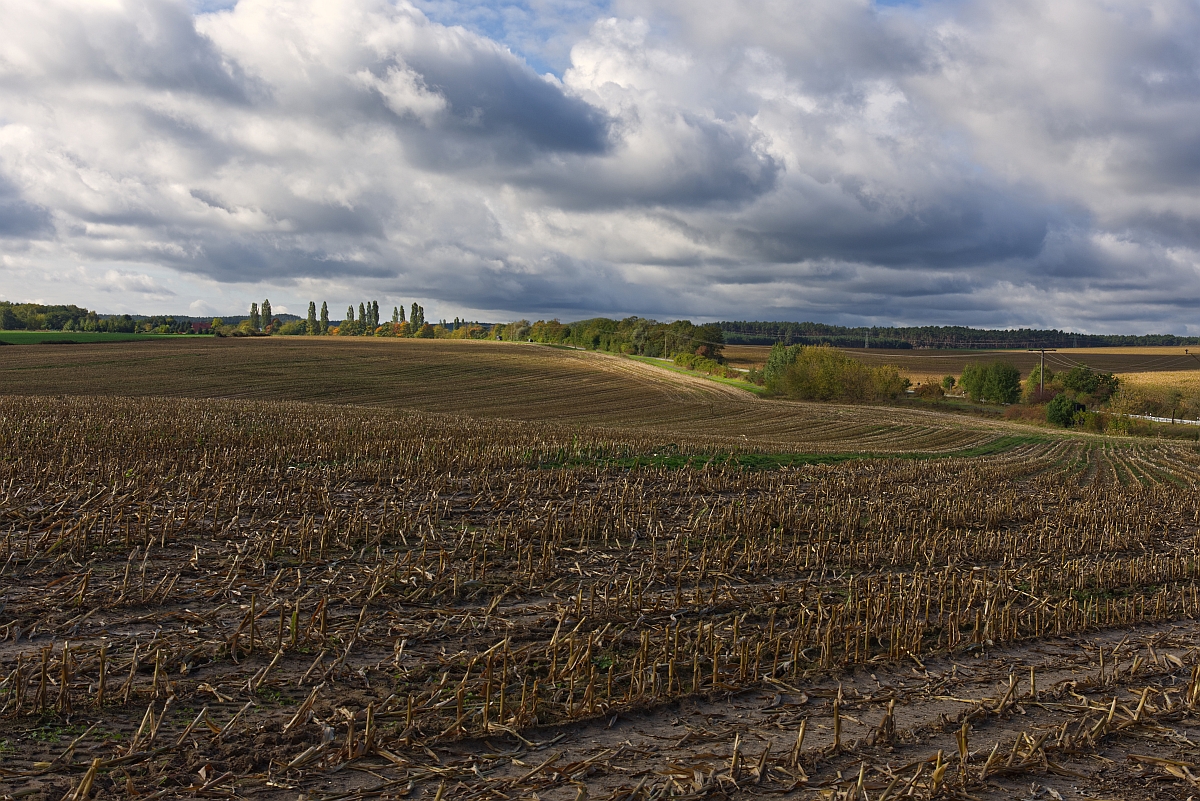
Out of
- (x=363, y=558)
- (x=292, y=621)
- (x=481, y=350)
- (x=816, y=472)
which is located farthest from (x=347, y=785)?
(x=481, y=350)

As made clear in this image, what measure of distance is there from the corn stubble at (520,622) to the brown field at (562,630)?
0.04 m

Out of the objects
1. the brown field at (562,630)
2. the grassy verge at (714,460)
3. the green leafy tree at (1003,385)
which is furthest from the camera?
the green leafy tree at (1003,385)

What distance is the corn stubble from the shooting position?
5.89 meters

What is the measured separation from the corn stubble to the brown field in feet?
0.14

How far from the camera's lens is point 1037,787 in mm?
5859

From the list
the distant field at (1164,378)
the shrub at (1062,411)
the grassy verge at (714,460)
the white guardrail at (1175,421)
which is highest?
the grassy verge at (714,460)

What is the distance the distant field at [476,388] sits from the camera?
2029 inches

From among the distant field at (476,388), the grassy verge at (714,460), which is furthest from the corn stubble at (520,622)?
the distant field at (476,388)

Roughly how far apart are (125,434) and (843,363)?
7510 centimetres

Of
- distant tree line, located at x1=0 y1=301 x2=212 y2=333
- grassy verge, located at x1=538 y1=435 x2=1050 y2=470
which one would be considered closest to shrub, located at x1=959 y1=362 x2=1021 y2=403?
grassy verge, located at x1=538 y1=435 x2=1050 y2=470

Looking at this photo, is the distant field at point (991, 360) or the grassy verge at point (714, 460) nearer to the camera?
the grassy verge at point (714, 460)

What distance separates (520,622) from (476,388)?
59.5 m

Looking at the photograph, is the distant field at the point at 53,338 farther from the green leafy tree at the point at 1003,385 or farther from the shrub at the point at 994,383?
the green leafy tree at the point at 1003,385

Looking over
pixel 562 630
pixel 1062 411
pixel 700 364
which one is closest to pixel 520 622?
pixel 562 630
